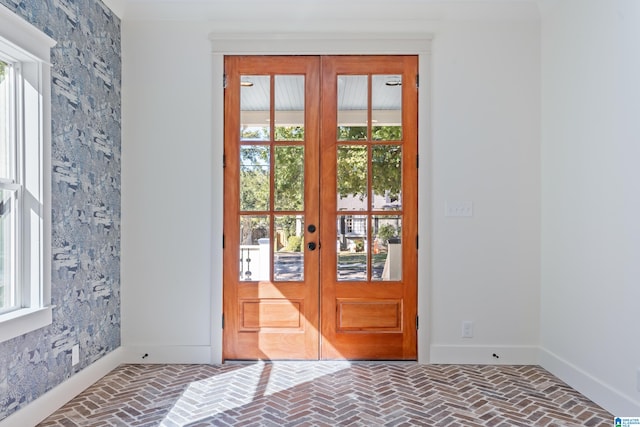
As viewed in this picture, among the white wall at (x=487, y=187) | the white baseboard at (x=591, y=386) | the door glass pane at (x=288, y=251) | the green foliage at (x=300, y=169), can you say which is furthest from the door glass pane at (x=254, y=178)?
the white baseboard at (x=591, y=386)

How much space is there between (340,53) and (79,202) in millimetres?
2274

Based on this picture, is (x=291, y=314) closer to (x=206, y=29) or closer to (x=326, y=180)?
(x=326, y=180)

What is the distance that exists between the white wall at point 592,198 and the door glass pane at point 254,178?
226cm

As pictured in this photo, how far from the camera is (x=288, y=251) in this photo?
3645 millimetres

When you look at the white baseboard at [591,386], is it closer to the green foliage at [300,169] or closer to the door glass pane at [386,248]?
the door glass pane at [386,248]

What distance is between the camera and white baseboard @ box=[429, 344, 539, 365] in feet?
11.7

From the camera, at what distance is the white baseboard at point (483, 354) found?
11.7 feet

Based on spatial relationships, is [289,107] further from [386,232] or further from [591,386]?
[591,386]

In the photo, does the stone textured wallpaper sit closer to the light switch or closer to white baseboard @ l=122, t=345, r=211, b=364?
white baseboard @ l=122, t=345, r=211, b=364

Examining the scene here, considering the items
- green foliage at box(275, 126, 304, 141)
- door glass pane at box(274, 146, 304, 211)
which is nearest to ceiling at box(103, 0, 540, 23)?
green foliage at box(275, 126, 304, 141)

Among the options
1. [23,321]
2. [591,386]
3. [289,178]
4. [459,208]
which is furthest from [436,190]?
[23,321]

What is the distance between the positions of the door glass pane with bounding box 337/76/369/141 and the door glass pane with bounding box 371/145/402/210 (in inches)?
7.9

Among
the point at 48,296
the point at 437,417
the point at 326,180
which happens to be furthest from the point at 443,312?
the point at 48,296

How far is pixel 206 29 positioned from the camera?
363cm
